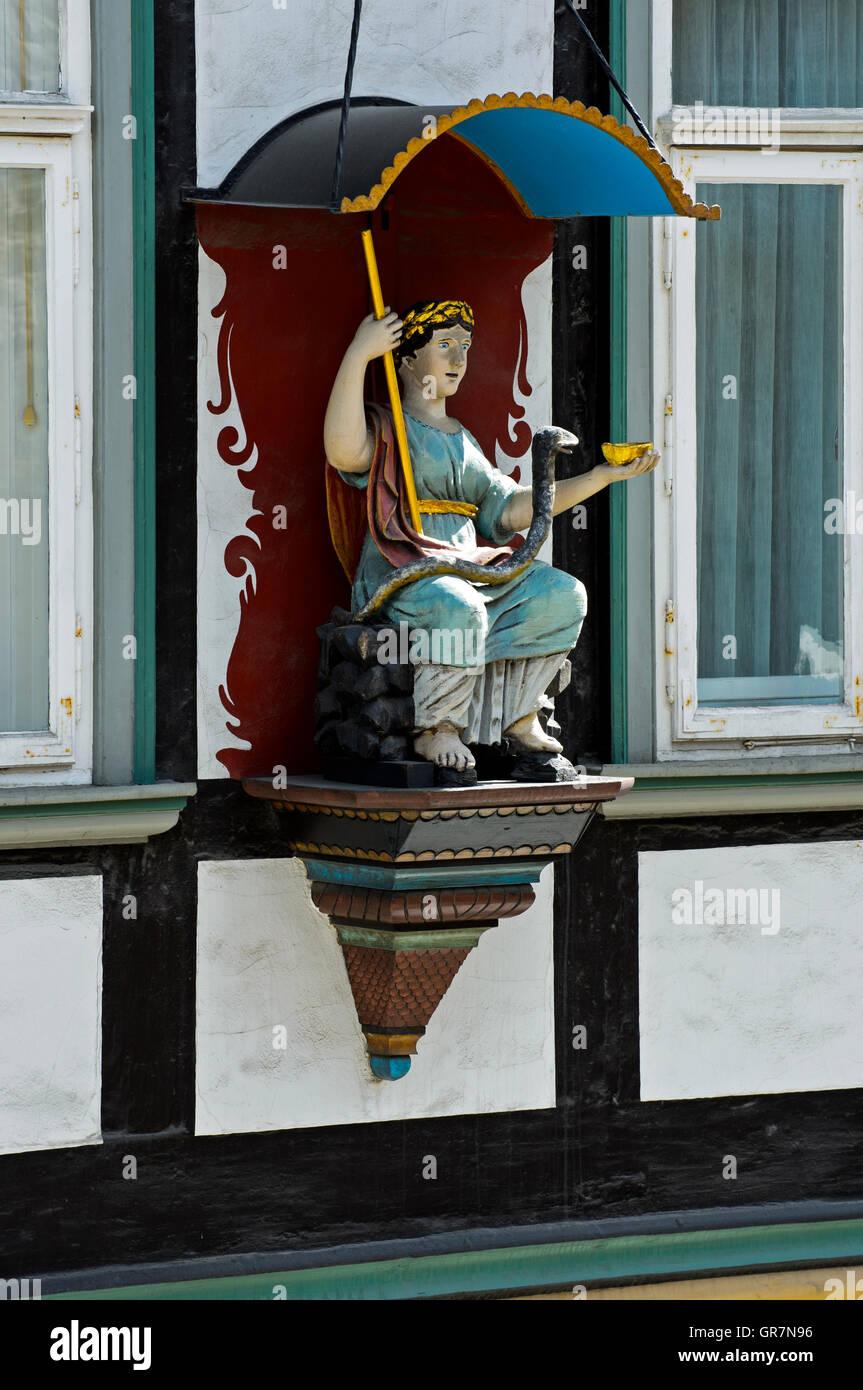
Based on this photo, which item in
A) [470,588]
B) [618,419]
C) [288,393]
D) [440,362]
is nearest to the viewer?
[470,588]

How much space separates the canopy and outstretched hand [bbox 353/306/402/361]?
0.88ft

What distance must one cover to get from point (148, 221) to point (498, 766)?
63.8 inches

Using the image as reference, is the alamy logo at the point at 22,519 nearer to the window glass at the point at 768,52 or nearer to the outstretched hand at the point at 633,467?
the outstretched hand at the point at 633,467

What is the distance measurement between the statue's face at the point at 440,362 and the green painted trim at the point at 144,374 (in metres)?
Result: 0.66

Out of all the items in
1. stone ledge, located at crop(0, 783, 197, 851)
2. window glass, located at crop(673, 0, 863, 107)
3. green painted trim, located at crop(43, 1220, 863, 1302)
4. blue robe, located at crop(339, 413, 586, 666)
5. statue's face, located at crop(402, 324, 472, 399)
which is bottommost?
green painted trim, located at crop(43, 1220, 863, 1302)

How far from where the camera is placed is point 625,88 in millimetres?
6219

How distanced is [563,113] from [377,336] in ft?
2.31

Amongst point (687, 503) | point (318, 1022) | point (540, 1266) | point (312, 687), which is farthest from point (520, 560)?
point (540, 1266)

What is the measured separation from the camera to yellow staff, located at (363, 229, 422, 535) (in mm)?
5645

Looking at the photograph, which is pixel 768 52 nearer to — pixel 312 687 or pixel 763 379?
pixel 763 379

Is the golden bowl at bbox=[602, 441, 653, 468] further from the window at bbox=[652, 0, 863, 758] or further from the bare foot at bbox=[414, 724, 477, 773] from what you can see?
the bare foot at bbox=[414, 724, 477, 773]

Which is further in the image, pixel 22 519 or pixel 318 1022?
pixel 318 1022

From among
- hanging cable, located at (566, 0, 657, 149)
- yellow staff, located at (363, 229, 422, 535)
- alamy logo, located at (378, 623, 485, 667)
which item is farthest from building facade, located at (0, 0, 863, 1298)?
alamy logo, located at (378, 623, 485, 667)

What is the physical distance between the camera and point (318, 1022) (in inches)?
234
